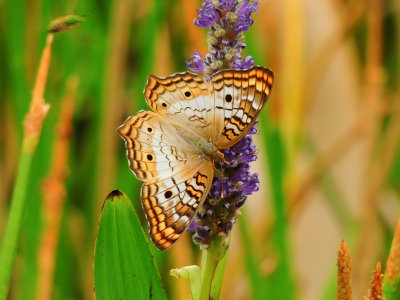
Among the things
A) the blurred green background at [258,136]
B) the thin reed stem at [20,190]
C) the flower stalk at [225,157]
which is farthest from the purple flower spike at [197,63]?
the blurred green background at [258,136]

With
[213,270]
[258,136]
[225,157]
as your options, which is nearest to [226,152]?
[225,157]

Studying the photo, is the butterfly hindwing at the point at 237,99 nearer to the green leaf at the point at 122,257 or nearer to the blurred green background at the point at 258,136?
the green leaf at the point at 122,257

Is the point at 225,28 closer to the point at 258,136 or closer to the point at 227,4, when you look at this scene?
the point at 227,4

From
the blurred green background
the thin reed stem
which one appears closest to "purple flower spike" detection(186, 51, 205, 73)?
the thin reed stem

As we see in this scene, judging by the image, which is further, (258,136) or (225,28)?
(258,136)

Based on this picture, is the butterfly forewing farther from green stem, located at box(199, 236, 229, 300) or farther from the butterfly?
green stem, located at box(199, 236, 229, 300)
